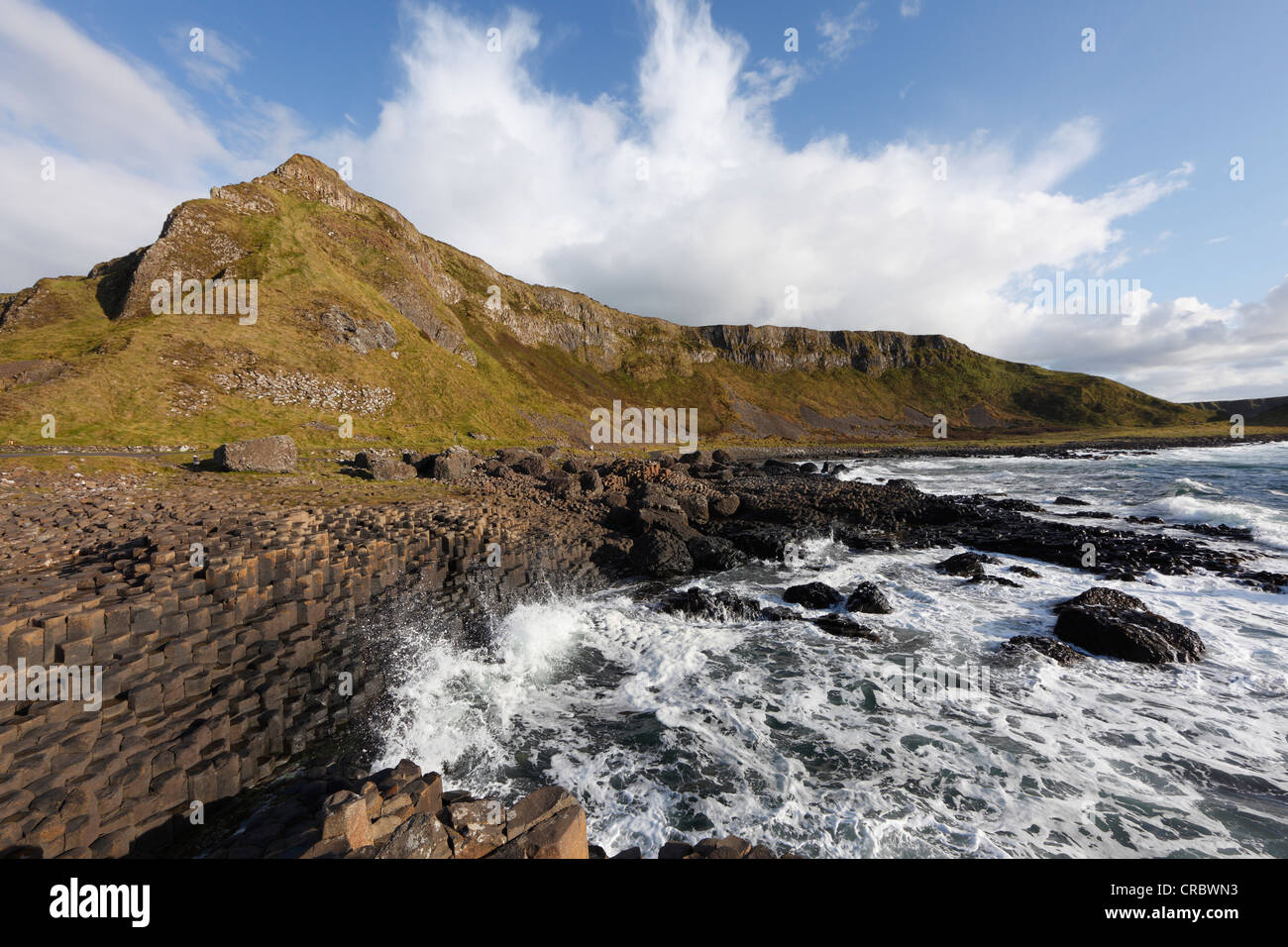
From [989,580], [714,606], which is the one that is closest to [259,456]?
[714,606]

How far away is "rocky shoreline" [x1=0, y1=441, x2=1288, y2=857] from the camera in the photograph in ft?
18.5

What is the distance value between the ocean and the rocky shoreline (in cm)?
121

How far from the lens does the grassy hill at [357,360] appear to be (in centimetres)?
3584

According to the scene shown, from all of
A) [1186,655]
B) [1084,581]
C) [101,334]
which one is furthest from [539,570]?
[101,334]

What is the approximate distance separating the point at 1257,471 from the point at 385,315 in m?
109

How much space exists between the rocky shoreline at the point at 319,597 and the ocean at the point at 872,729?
121cm

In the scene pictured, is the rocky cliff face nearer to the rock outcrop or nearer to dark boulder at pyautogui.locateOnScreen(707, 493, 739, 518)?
the rock outcrop

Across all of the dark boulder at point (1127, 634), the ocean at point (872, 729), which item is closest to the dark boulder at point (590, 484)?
the ocean at point (872, 729)

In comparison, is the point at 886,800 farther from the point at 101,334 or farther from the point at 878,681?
the point at 101,334

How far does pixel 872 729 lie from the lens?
9.84 m

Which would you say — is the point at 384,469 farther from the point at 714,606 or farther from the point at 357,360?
the point at 357,360

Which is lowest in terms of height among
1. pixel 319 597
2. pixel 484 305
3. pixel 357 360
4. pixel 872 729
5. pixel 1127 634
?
pixel 872 729

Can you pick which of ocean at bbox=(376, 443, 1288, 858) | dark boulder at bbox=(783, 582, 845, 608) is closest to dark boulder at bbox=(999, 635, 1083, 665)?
ocean at bbox=(376, 443, 1288, 858)

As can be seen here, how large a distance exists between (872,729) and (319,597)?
1398cm
